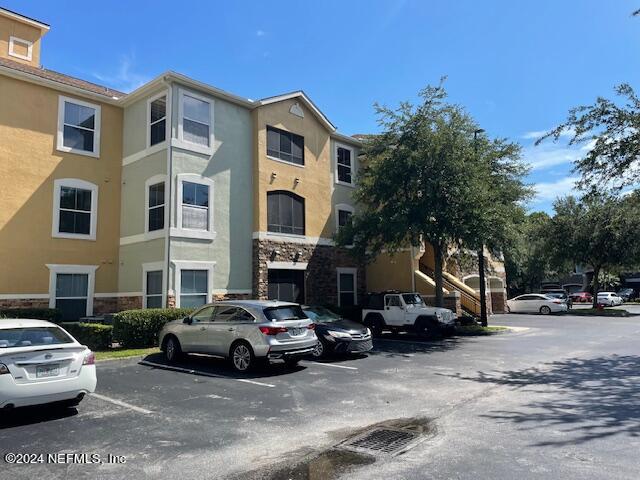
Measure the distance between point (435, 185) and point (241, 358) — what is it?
10220 millimetres

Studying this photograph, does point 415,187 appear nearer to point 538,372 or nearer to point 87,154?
point 538,372

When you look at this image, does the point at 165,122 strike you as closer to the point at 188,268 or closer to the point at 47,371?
the point at 188,268

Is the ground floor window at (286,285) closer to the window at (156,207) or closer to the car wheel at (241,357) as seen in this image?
the window at (156,207)

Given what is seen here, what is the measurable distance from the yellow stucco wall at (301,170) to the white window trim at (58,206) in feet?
19.9

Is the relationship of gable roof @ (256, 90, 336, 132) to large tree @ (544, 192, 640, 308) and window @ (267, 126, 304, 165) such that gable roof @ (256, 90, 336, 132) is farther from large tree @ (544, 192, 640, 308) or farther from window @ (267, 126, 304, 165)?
large tree @ (544, 192, 640, 308)

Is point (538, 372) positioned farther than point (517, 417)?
Yes

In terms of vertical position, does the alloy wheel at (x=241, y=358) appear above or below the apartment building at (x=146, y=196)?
below

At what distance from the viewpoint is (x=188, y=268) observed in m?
17.5

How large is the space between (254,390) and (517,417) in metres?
4.56

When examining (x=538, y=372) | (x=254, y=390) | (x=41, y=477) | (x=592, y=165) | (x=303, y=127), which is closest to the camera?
(x=41, y=477)

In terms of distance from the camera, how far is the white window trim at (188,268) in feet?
55.9

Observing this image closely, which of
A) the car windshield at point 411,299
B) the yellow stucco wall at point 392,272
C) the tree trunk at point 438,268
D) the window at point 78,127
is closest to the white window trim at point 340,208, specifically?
the yellow stucco wall at point 392,272

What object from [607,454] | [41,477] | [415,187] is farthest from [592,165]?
[41,477]

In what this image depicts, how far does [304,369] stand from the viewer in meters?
11.5
